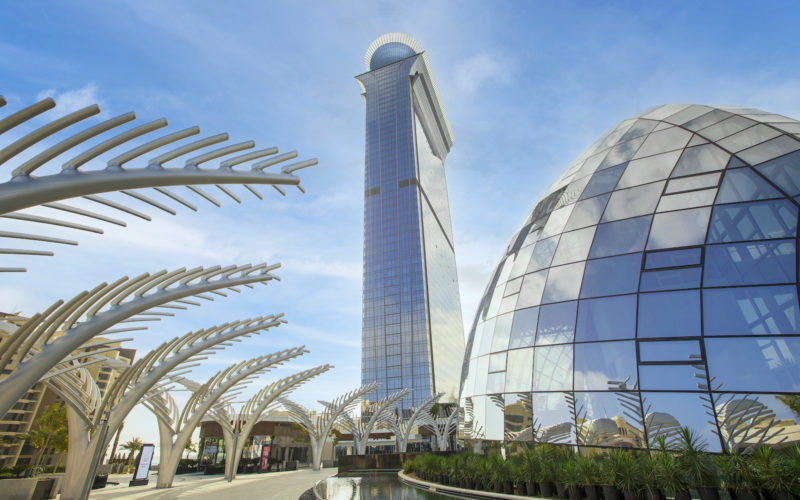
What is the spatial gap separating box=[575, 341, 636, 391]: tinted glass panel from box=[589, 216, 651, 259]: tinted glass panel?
3.15 meters

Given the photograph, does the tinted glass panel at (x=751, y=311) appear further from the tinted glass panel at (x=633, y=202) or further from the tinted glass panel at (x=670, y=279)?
the tinted glass panel at (x=633, y=202)

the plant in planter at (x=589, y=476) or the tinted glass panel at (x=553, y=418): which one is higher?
the tinted glass panel at (x=553, y=418)

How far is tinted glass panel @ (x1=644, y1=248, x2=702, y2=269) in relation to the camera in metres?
11.7

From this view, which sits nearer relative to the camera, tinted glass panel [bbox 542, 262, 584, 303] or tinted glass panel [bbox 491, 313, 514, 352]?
tinted glass panel [bbox 542, 262, 584, 303]

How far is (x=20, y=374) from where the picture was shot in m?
10.0

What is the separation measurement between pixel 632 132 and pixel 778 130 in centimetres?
448

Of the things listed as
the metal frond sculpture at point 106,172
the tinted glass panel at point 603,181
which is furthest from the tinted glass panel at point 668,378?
the metal frond sculpture at point 106,172

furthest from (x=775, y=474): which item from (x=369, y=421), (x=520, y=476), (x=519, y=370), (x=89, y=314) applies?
(x=369, y=421)

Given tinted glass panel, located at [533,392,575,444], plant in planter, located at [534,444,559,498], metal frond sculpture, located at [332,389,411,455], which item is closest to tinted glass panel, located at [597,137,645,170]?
tinted glass panel, located at [533,392,575,444]

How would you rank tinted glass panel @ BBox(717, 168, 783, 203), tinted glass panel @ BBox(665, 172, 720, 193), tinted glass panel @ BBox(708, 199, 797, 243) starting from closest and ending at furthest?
tinted glass panel @ BBox(708, 199, 797, 243), tinted glass panel @ BBox(717, 168, 783, 203), tinted glass panel @ BBox(665, 172, 720, 193)

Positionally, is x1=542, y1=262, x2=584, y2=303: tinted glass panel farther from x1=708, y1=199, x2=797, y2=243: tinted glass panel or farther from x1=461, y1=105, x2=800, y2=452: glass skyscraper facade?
x1=708, y1=199, x2=797, y2=243: tinted glass panel

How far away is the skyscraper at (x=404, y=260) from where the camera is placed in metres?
118

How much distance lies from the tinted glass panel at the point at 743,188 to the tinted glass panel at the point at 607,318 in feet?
13.8

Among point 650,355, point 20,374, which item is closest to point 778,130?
point 650,355
